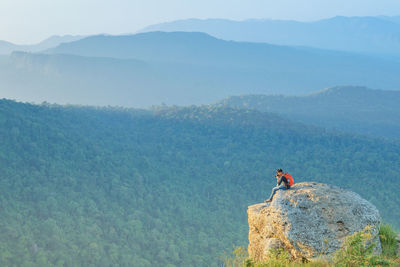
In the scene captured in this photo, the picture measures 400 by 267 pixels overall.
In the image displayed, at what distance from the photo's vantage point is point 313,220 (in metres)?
14.4

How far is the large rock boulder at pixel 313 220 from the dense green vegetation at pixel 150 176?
49.2 metres

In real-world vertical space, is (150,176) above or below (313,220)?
below

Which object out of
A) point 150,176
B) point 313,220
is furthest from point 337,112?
point 313,220

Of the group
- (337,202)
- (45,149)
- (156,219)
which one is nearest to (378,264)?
(337,202)

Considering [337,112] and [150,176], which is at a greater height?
[337,112]

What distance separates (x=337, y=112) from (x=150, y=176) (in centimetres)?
11241

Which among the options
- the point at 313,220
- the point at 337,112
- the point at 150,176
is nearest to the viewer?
the point at 313,220

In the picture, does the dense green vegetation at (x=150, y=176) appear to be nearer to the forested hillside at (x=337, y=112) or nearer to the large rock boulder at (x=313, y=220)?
the forested hillside at (x=337, y=112)

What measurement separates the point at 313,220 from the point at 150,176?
261 ft

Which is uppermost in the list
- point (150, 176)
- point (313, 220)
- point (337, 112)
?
point (313, 220)

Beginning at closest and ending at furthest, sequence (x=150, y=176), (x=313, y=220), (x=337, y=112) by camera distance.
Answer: (x=313, y=220) < (x=150, y=176) < (x=337, y=112)

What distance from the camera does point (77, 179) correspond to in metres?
78.6

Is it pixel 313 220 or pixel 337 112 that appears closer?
pixel 313 220

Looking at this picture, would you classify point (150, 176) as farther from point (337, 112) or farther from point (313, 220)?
point (337, 112)
